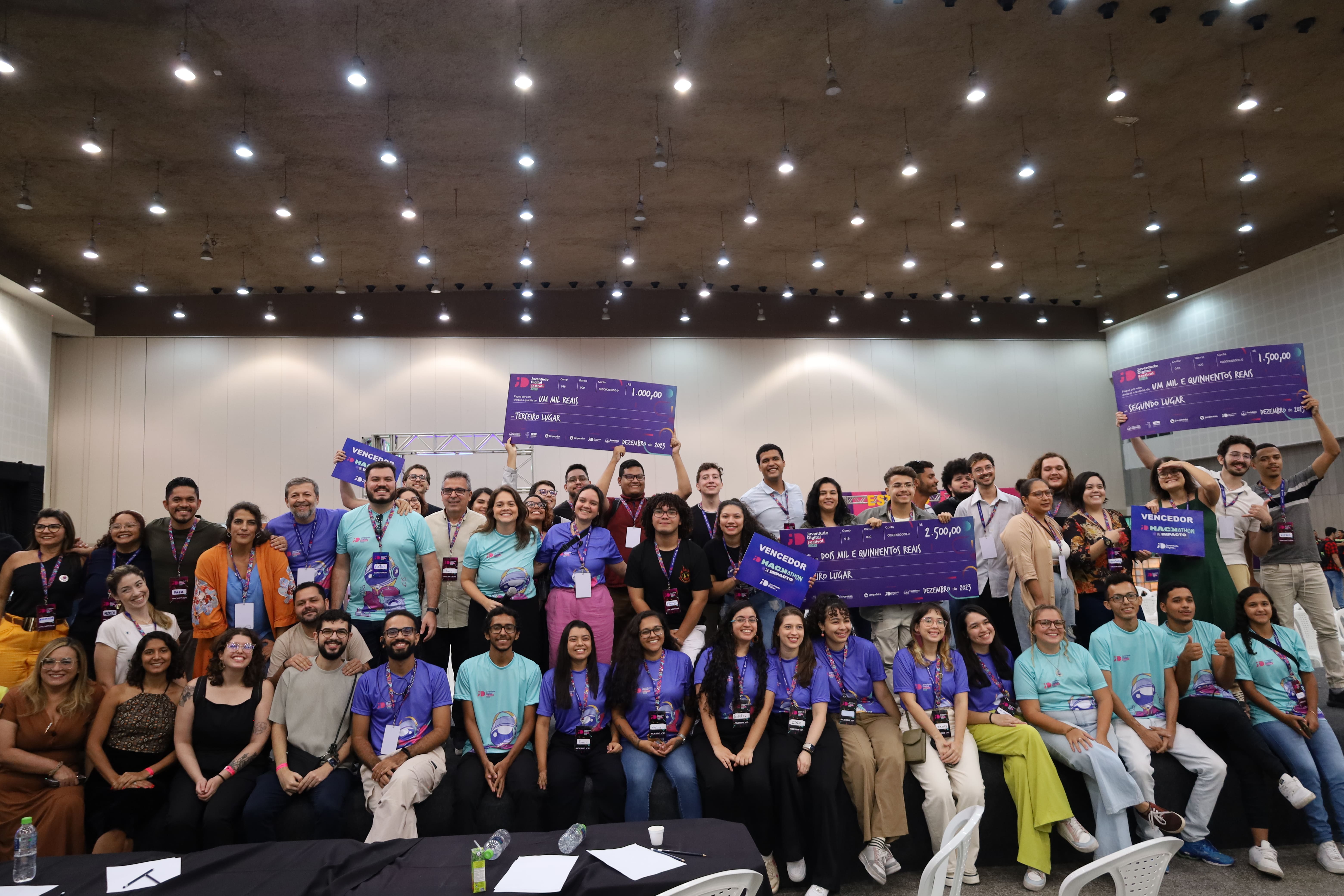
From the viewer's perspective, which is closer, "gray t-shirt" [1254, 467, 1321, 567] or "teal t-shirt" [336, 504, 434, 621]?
"teal t-shirt" [336, 504, 434, 621]

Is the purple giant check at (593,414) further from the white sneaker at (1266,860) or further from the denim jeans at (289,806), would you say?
the white sneaker at (1266,860)

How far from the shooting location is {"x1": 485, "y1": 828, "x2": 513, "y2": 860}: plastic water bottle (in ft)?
8.71

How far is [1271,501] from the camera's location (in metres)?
5.42

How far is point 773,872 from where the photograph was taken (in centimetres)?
371

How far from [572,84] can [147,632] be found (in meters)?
6.12

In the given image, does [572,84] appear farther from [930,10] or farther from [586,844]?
[586,844]

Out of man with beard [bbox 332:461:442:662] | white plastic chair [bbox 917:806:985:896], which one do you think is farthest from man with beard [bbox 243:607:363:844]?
white plastic chair [bbox 917:806:985:896]

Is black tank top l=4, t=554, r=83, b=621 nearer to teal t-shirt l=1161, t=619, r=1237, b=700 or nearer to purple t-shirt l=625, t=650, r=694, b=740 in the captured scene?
purple t-shirt l=625, t=650, r=694, b=740

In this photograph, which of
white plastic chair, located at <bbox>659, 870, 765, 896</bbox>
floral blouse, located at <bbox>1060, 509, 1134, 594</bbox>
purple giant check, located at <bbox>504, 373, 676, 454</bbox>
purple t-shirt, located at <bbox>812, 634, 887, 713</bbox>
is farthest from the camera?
purple giant check, located at <bbox>504, 373, 676, 454</bbox>

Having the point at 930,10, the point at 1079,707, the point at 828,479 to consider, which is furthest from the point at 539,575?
the point at 930,10

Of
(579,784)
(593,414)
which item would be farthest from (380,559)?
(593,414)

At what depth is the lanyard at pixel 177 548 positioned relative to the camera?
475 centimetres

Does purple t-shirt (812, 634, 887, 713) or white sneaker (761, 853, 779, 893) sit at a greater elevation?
purple t-shirt (812, 634, 887, 713)

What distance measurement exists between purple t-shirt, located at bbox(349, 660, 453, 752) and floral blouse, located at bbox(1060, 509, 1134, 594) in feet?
12.9
